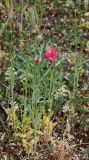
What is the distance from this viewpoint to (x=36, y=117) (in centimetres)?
258

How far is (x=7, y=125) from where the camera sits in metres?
2.91

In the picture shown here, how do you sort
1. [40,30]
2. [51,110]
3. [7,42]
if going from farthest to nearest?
[40,30], [7,42], [51,110]

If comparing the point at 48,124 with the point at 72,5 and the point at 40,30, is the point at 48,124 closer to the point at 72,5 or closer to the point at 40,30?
the point at 40,30

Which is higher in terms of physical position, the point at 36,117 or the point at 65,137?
the point at 36,117

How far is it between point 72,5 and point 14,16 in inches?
24.3

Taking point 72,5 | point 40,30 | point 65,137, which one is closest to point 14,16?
point 40,30

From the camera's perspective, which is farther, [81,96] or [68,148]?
[81,96]

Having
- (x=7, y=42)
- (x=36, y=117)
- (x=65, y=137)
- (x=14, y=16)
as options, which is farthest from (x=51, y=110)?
(x=14, y=16)

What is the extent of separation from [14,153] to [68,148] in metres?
0.36

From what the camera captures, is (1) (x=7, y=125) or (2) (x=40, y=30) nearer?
(1) (x=7, y=125)

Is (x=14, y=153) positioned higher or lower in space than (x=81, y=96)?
lower

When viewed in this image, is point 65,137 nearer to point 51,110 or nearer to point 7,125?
point 51,110

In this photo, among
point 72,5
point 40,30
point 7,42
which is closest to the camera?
point 7,42

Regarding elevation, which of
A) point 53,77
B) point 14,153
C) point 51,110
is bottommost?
point 14,153
